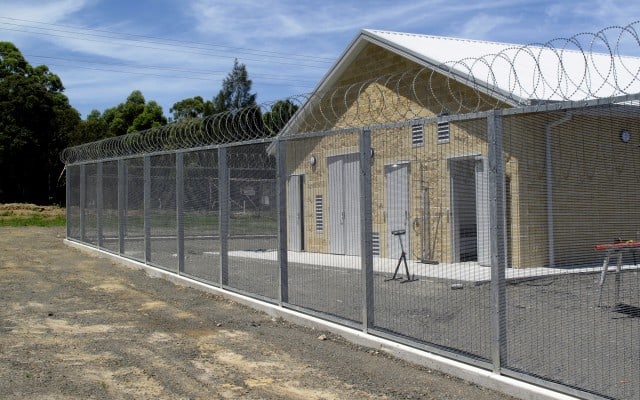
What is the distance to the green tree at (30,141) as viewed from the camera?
37.4m

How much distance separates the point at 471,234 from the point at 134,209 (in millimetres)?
10093

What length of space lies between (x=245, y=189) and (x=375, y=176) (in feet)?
10.3

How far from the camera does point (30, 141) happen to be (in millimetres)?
37781

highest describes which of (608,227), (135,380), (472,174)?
(472,174)

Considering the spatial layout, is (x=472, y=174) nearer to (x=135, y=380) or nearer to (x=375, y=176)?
(x=375, y=176)

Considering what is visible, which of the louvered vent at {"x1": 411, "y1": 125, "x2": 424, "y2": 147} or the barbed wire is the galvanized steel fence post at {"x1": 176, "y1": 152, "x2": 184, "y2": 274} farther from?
the louvered vent at {"x1": 411, "y1": 125, "x2": 424, "y2": 147}

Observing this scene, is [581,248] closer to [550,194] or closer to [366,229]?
[550,194]

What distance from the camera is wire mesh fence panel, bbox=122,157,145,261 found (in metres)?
14.2

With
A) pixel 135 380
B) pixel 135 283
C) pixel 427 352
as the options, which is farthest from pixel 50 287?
pixel 427 352

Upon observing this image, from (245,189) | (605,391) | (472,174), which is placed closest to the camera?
(605,391)

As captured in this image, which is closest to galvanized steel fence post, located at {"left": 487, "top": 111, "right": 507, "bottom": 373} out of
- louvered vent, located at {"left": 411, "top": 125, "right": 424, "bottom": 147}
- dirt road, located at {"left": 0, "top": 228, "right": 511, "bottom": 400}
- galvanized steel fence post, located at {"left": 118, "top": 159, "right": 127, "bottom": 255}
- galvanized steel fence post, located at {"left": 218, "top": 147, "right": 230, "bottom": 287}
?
dirt road, located at {"left": 0, "top": 228, "right": 511, "bottom": 400}

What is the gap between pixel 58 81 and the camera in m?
51.9

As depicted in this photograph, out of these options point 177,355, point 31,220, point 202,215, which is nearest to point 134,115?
point 31,220

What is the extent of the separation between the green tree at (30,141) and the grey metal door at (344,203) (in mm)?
32941
